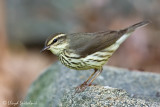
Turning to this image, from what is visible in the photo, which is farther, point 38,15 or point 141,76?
point 38,15

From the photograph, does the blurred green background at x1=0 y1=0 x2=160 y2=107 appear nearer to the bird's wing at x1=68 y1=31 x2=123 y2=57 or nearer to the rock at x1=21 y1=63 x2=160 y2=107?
the rock at x1=21 y1=63 x2=160 y2=107

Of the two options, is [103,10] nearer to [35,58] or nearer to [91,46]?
[35,58]

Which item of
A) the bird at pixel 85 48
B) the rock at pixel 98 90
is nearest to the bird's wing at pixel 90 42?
the bird at pixel 85 48

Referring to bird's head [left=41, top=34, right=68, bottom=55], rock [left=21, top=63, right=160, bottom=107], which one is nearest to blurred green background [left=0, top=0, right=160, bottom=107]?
rock [left=21, top=63, right=160, bottom=107]

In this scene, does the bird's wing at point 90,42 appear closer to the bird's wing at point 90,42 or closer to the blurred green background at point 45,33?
the bird's wing at point 90,42

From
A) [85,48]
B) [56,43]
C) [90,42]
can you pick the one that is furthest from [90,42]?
[56,43]

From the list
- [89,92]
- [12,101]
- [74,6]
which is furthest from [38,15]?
[89,92]

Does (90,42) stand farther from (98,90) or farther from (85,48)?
(98,90)

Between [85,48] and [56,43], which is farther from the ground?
[56,43]
